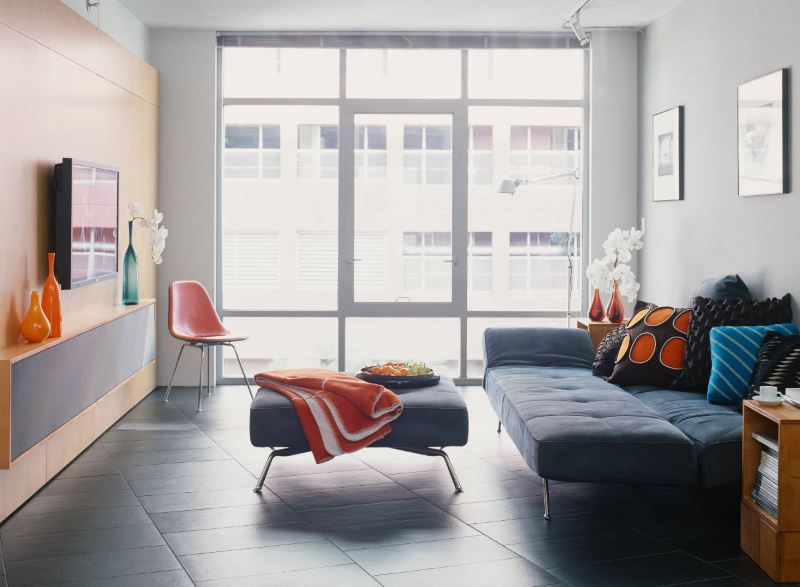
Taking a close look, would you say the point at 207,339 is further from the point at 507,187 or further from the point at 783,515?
the point at 783,515

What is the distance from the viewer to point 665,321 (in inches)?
186

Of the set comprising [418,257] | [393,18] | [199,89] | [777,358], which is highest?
[393,18]

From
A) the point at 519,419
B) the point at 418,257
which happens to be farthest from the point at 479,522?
the point at 418,257

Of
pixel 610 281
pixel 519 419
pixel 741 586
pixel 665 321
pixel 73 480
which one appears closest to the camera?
pixel 741 586

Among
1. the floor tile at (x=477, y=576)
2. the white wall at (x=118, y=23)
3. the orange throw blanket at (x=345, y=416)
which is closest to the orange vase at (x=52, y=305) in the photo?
the orange throw blanket at (x=345, y=416)

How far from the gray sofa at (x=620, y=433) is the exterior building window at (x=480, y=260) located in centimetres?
252

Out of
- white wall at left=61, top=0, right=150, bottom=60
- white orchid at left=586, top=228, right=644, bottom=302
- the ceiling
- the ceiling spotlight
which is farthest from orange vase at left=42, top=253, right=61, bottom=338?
the ceiling spotlight

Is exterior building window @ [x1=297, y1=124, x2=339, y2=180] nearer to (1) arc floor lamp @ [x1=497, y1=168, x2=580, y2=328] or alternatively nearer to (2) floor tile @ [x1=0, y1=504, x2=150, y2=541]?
(1) arc floor lamp @ [x1=497, y1=168, x2=580, y2=328]

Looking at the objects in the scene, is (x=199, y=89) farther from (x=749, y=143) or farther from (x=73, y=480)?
(x=749, y=143)

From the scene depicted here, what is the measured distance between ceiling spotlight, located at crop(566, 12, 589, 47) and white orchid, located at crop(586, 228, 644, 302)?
1408 millimetres

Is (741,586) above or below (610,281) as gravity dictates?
below

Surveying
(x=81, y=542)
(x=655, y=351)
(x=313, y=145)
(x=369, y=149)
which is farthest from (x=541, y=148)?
(x=81, y=542)

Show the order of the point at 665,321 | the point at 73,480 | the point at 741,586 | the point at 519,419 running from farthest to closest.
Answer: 1. the point at 665,321
2. the point at 73,480
3. the point at 519,419
4. the point at 741,586

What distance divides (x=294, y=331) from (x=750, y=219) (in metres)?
3.58
